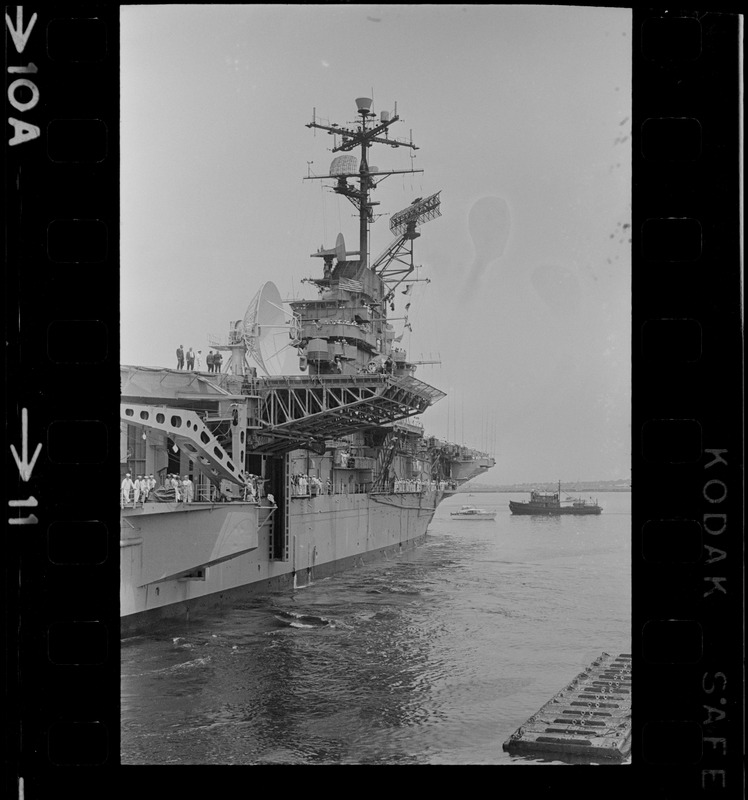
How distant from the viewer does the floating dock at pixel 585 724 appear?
8.00 meters

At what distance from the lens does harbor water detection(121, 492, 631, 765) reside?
10.8 metres

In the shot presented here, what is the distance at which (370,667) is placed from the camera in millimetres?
15477

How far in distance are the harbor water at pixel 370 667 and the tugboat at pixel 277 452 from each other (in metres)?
1.27

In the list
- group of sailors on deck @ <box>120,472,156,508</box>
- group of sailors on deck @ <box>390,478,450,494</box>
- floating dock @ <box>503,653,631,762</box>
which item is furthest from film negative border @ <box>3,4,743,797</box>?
group of sailors on deck @ <box>390,478,450,494</box>

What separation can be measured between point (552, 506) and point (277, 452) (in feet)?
99.5
